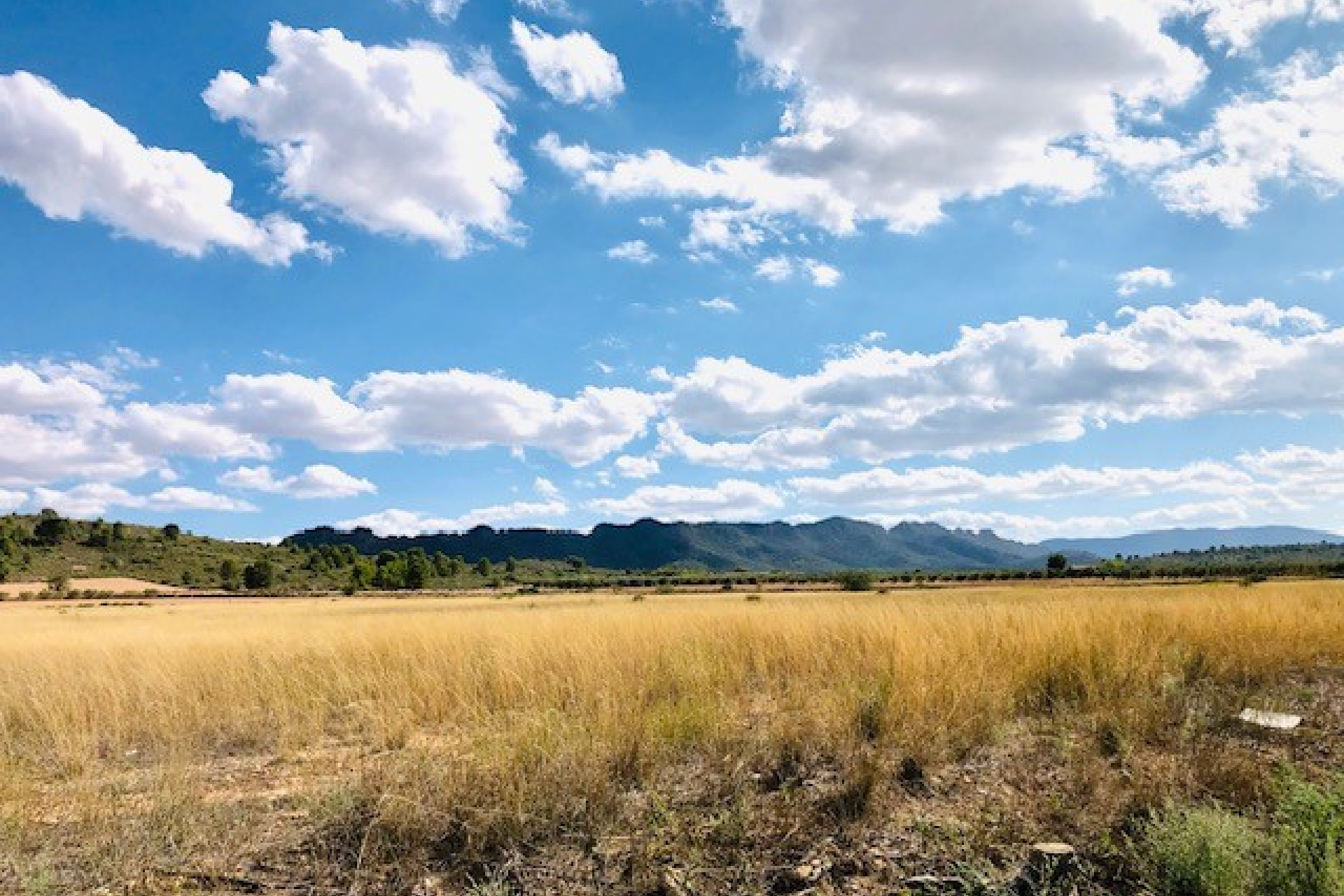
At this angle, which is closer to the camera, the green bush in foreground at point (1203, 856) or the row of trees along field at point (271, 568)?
the green bush in foreground at point (1203, 856)

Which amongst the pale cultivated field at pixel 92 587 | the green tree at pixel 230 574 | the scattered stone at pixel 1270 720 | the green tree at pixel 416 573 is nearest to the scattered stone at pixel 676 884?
the scattered stone at pixel 1270 720

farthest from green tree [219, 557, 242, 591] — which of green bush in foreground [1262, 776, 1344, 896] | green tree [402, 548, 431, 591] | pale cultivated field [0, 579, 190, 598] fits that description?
green bush in foreground [1262, 776, 1344, 896]

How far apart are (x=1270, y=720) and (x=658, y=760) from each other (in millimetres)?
5143

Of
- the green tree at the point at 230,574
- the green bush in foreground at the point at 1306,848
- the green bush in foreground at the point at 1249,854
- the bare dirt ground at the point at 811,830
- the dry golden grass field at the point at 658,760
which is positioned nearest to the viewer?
the green bush in foreground at the point at 1306,848

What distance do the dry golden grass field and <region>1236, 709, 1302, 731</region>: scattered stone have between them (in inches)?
4.5

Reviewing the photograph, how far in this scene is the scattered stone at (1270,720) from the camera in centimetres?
665

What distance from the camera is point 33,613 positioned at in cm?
5438

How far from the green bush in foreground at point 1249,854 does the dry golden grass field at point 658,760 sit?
27 centimetres

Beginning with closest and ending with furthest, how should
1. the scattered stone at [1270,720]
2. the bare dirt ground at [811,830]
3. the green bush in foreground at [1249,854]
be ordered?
the green bush in foreground at [1249,854] → the bare dirt ground at [811,830] → the scattered stone at [1270,720]

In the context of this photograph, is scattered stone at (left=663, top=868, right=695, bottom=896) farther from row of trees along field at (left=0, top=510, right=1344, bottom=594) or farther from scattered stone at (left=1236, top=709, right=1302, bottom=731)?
row of trees along field at (left=0, top=510, right=1344, bottom=594)

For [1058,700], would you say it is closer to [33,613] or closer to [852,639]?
[852,639]

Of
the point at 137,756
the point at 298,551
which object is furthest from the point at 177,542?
the point at 137,756

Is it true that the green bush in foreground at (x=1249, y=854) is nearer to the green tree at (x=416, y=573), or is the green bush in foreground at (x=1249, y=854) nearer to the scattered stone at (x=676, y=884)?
the scattered stone at (x=676, y=884)

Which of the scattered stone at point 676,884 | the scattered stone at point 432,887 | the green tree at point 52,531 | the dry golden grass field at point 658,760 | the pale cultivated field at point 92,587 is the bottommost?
the pale cultivated field at point 92,587
